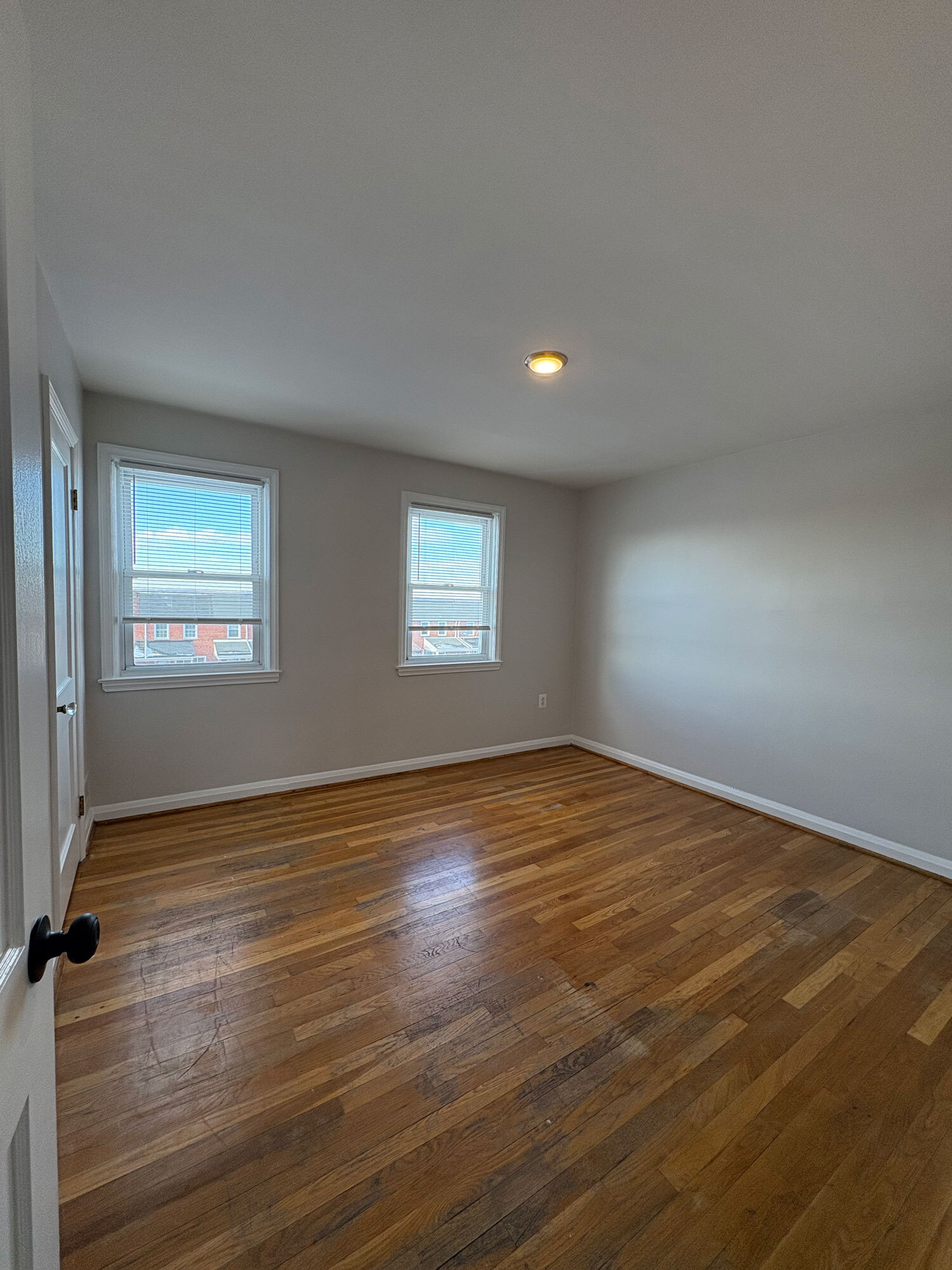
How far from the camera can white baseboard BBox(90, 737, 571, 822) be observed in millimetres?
3219

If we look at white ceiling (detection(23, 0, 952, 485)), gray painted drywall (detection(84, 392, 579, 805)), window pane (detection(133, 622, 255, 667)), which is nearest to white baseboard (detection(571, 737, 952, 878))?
gray painted drywall (detection(84, 392, 579, 805))

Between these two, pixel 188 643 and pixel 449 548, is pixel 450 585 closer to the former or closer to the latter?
pixel 449 548

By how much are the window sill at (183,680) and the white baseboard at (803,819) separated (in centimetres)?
318

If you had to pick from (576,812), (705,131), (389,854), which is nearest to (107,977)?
(389,854)

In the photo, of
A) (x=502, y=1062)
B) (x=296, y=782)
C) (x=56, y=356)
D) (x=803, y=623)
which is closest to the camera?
(x=502, y=1062)

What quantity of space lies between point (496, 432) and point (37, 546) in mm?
3147

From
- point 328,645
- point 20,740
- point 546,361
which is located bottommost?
point 328,645

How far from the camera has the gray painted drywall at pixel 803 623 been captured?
2.91 m

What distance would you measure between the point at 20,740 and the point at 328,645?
10.8ft

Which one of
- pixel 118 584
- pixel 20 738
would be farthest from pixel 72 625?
pixel 20 738

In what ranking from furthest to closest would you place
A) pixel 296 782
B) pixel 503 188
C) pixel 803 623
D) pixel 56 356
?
pixel 296 782, pixel 803 623, pixel 56 356, pixel 503 188

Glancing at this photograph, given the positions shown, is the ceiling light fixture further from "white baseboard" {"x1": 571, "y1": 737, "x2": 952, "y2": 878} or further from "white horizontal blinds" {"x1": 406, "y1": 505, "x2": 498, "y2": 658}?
"white baseboard" {"x1": 571, "y1": 737, "x2": 952, "y2": 878}

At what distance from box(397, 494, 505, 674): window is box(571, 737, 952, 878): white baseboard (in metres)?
1.66

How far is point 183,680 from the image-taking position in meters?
3.33
